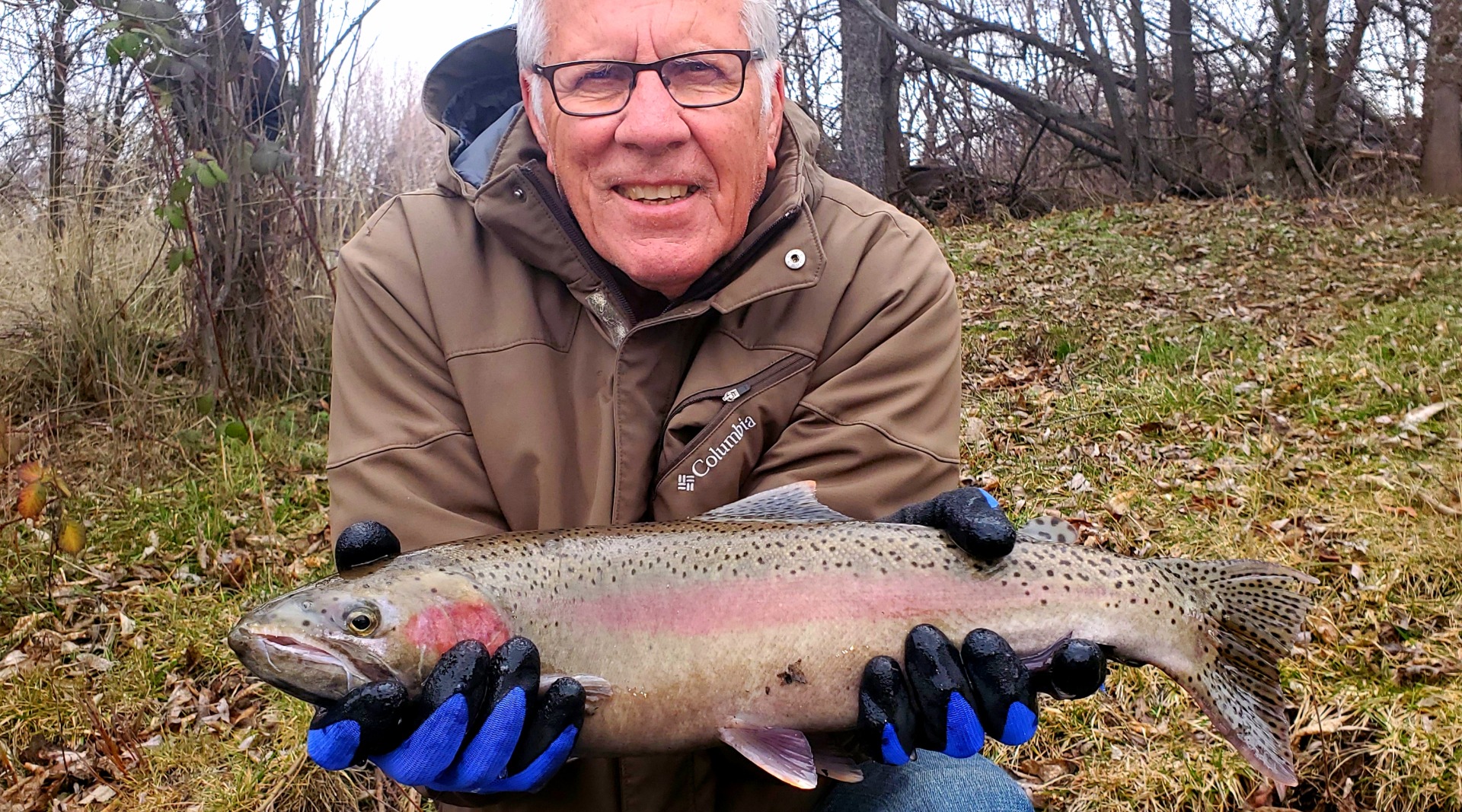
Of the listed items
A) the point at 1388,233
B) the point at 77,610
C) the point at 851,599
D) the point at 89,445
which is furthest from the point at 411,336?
the point at 1388,233

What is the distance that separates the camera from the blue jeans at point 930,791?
2.59 metres

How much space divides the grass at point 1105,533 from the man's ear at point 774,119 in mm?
2199

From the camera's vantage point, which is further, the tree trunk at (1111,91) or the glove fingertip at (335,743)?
the tree trunk at (1111,91)

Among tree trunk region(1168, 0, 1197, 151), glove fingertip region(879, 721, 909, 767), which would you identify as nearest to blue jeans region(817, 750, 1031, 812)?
glove fingertip region(879, 721, 909, 767)

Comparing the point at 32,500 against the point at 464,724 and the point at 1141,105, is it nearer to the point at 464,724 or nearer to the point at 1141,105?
the point at 464,724

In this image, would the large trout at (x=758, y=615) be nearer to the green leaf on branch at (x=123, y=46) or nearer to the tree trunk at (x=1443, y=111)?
the green leaf on branch at (x=123, y=46)

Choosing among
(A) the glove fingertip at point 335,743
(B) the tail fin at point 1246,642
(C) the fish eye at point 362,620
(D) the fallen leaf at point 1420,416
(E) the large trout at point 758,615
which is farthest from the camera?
(D) the fallen leaf at point 1420,416

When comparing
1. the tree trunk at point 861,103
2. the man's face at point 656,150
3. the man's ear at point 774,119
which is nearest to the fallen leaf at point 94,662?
the man's face at point 656,150

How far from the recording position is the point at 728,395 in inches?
103

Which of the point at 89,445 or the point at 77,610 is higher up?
the point at 89,445

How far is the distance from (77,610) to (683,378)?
3.36 meters

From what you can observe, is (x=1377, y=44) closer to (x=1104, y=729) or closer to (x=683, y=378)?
(x=1104, y=729)

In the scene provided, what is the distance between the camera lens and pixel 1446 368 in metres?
6.02

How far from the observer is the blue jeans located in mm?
2594
